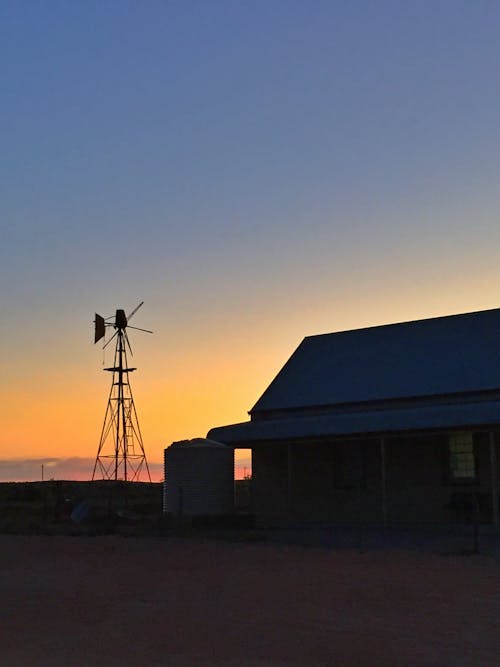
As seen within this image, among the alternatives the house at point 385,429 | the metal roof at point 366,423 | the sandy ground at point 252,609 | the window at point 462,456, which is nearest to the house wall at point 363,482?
the house at point 385,429

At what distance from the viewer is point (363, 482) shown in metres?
27.3

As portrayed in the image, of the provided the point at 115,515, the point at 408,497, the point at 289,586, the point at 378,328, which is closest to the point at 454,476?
the point at 408,497

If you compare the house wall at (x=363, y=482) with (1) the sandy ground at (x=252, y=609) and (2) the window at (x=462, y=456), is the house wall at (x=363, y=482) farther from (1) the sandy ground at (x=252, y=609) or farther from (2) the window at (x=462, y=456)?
(1) the sandy ground at (x=252, y=609)

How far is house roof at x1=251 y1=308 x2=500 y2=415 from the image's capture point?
89.6 feet

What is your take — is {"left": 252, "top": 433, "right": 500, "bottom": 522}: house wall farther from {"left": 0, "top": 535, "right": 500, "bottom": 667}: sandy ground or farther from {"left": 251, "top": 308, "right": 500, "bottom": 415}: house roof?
{"left": 0, "top": 535, "right": 500, "bottom": 667}: sandy ground

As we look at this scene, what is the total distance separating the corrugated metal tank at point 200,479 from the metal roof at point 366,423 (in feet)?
3.45

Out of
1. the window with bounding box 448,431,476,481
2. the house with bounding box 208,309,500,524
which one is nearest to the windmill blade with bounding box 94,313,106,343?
the house with bounding box 208,309,500,524

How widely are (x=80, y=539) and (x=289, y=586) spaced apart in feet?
37.7

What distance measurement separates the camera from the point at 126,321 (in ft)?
117

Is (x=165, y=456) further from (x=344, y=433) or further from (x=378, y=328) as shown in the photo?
(x=378, y=328)

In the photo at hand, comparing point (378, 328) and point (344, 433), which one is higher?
point (378, 328)

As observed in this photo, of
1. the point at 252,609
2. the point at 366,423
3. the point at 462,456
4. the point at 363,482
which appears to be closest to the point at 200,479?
the point at 363,482

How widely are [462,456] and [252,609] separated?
1500 centimetres

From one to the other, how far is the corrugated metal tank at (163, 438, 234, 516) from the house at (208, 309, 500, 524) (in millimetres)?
1062
